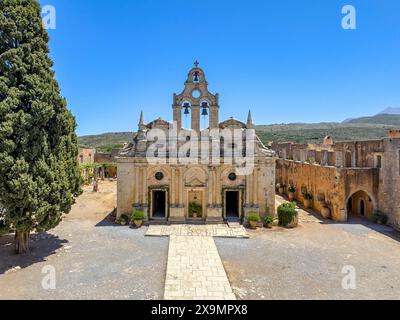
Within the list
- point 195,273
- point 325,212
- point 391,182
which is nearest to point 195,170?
point 195,273

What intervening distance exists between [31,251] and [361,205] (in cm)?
2506

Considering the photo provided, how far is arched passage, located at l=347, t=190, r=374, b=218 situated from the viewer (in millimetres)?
23094

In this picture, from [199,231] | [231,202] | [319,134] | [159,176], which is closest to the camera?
[199,231]

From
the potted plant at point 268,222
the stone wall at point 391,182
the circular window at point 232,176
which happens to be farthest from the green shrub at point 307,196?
the circular window at point 232,176

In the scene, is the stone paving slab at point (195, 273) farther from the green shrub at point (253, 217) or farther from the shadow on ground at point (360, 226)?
the shadow on ground at point (360, 226)

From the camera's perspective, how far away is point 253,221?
65.4ft

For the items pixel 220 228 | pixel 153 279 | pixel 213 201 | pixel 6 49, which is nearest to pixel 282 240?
pixel 220 228

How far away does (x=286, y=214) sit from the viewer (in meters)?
20.2

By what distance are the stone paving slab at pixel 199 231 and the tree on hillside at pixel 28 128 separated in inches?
242

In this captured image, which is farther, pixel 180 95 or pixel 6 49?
pixel 180 95

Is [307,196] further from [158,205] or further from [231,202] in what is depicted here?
[158,205]

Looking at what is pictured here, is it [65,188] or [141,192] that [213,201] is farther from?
[65,188]

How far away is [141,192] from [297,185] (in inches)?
666
